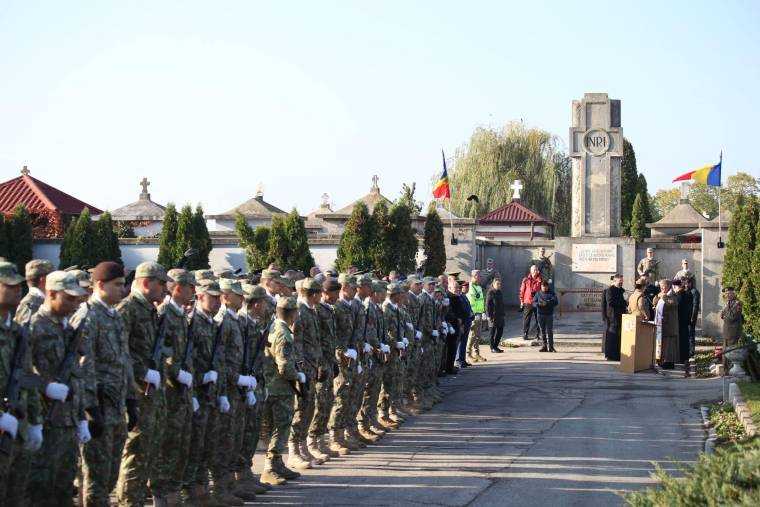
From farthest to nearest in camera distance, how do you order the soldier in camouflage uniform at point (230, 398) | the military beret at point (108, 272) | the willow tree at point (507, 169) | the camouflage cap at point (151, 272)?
1. the willow tree at point (507, 169)
2. the soldier in camouflage uniform at point (230, 398)
3. the camouflage cap at point (151, 272)
4. the military beret at point (108, 272)

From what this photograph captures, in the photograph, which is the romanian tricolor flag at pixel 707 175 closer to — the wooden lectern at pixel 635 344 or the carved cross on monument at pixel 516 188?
the wooden lectern at pixel 635 344

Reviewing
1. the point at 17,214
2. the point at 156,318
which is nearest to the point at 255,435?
the point at 156,318

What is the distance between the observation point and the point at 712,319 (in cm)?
2841

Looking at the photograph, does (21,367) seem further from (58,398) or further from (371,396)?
(371,396)

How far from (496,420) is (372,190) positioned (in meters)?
27.1

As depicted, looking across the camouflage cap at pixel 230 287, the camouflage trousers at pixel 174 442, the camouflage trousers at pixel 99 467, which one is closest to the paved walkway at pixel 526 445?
the camouflage trousers at pixel 174 442

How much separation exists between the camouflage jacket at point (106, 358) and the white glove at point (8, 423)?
36.3 inches

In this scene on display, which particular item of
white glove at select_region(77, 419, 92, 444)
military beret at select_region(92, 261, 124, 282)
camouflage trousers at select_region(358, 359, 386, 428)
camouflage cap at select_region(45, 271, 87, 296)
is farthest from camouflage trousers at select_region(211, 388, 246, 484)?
camouflage trousers at select_region(358, 359, 386, 428)

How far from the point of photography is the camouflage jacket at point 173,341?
883cm

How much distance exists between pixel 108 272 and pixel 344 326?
5.05 meters

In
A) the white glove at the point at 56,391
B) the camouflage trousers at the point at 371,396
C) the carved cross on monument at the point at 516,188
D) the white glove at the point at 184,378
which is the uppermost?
the carved cross on monument at the point at 516,188

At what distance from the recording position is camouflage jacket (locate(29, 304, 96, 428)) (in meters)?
7.20

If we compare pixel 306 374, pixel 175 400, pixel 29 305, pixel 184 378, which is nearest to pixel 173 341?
pixel 184 378

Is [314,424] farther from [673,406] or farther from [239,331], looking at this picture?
[673,406]
